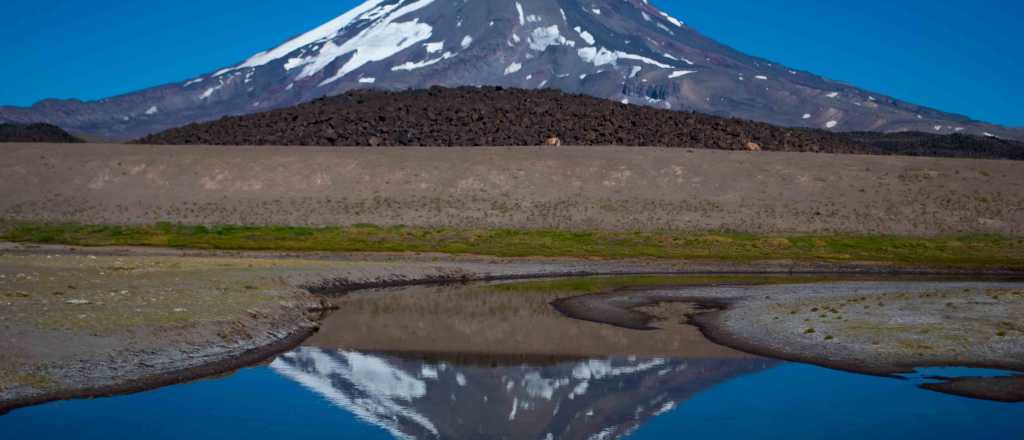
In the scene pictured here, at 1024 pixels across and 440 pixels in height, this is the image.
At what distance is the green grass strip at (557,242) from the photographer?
54562mm

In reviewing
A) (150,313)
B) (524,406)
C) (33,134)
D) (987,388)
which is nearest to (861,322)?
(987,388)

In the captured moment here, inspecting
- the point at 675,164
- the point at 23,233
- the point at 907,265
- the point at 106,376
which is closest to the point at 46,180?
the point at 23,233

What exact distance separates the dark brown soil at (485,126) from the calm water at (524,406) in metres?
61.7

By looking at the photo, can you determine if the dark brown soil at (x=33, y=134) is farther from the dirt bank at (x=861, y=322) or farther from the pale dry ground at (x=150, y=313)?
the dirt bank at (x=861, y=322)

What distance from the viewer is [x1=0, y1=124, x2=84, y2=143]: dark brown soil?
102 meters

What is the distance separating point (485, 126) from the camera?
8631 centimetres

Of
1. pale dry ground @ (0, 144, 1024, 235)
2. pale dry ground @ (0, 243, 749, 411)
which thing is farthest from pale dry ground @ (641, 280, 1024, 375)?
pale dry ground @ (0, 144, 1024, 235)

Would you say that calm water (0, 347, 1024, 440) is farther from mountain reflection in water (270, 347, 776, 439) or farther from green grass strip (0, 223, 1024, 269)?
green grass strip (0, 223, 1024, 269)

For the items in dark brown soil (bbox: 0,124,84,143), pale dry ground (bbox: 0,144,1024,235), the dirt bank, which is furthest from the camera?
dark brown soil (bbox: 0,124,84,143)

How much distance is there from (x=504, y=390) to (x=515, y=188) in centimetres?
5084

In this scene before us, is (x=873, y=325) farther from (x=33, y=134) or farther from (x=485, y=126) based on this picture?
(x=33, y=134)

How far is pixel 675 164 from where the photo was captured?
7475 centimetres

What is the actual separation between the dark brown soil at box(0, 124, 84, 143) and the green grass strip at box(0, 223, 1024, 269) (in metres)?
41.1

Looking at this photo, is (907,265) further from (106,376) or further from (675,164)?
(106,376)
